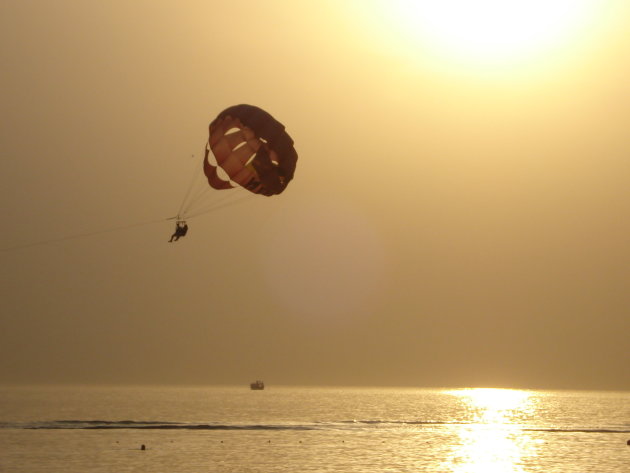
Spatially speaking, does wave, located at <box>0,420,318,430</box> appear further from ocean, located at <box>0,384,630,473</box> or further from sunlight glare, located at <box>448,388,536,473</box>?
sunlight glare, located at <box>448,388,536,473</box>

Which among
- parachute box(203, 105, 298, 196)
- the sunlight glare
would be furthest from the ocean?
parachute box(203, 105, 298, 196)

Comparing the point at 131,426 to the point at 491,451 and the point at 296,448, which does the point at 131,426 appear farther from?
the point at 491,451

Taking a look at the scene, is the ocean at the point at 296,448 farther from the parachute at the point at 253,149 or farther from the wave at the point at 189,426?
the parachute at the point at 253,149

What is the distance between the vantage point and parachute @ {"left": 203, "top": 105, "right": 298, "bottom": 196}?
55.6 m

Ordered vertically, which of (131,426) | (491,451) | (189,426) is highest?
(189,426)

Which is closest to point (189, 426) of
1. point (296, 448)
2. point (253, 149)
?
point (296, 448)

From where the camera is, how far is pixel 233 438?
3588 inches

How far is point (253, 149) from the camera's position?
55719mm

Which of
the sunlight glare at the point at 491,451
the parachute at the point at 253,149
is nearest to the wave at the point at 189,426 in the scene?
the sunlight glare at the point at 491,451

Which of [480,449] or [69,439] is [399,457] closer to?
[480,449]

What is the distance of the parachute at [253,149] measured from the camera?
55.6 m

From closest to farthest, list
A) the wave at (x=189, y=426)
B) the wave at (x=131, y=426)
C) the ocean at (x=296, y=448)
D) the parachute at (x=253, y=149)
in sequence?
the parachute at (x=253, y=149) < the ocean at (x=296, y=448) < the wave at (x=131, y=426) < the wave at (x=189, y=426)

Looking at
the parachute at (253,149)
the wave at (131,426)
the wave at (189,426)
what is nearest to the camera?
the parachute at (253,149)

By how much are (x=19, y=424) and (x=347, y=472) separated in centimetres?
6173
